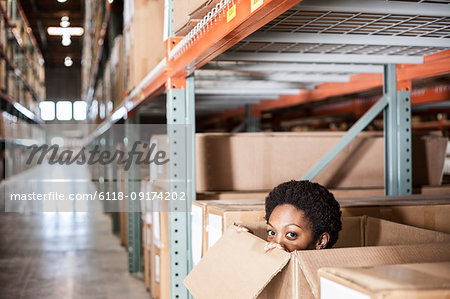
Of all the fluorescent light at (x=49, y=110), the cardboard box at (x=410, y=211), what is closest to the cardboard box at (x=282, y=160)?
the cardboard box at (x=410, y=211)

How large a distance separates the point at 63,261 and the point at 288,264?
4060 mm

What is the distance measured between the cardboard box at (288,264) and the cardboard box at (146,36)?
1980 millimetres

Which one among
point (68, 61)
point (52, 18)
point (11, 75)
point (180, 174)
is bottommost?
point (180, 174)

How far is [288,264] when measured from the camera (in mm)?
1192

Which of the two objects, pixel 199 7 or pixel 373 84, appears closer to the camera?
pixel 199 7

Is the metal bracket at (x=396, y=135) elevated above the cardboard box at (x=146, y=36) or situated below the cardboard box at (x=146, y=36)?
below

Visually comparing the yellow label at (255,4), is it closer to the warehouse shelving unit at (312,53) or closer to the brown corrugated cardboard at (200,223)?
the warehouse shelving unit at (312,53)

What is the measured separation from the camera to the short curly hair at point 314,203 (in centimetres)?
158

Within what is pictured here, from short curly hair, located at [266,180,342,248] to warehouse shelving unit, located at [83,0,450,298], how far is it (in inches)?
20.2

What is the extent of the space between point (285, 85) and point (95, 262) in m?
2.53

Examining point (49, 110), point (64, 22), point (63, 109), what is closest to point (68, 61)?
point (63, 109)

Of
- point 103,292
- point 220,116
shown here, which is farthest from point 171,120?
point 220,116

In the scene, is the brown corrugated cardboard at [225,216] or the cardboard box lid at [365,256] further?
the brown corrugated cardboard at [225,216]

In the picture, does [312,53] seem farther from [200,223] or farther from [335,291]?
[335,291]
